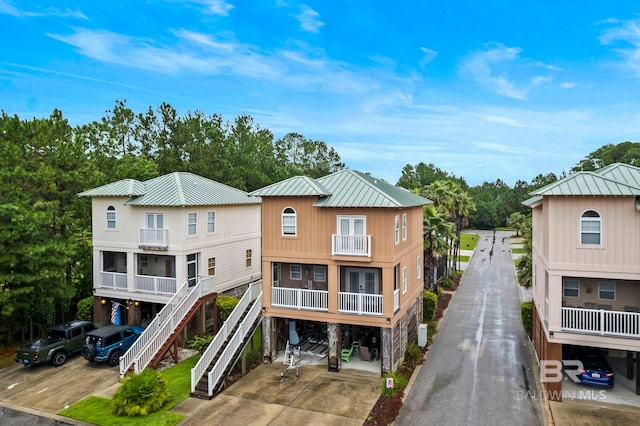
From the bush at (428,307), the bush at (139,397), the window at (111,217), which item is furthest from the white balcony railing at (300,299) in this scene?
the window at (111,217)

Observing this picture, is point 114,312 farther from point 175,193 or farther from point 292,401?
point 292,401

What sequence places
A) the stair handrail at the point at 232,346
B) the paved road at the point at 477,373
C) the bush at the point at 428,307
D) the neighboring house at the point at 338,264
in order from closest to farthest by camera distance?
1. the paved road at the point at 477,373
2. the stair handrail at the point at 232,346
3. the neighboring house at the point at 338,264
4. the bush at the point at 428,307

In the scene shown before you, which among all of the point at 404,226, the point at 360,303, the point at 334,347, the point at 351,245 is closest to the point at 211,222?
the point at 351,245

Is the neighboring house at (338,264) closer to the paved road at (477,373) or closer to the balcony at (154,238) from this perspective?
the paved road at (477,373)

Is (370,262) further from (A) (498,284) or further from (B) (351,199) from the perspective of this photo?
(A) (498,284)

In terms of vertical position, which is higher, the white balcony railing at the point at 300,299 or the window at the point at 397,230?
the window at the point at 397,230

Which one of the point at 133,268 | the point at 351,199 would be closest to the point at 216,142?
the point at 133,268
